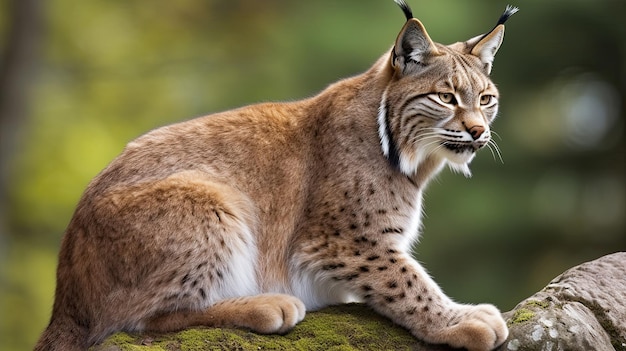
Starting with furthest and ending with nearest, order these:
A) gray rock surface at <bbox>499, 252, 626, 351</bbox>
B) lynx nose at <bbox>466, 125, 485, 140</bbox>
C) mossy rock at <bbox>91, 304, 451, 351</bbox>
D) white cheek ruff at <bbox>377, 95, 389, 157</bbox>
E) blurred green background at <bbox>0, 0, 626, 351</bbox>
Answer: blurred green background at <bbox>0, 0, 626, 351</bbox>
white cheek ruff at <bbox>377, 95, 389, 157</bbox>
lynx nose at <bbox>466, 125, 485, 140</bbox>
mossy rock at <bbox>91, 304, 451, 351</bbox>
gray rock surface at <bbox>499, 252, 626, 351</bbox>

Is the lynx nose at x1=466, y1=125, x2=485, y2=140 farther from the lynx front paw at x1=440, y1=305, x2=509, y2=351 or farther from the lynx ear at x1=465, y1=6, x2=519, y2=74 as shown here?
the lynx front paw at x1=440, y1=305, x2=509, y2=351

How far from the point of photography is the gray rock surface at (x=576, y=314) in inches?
216

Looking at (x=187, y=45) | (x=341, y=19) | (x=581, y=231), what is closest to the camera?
(x=581, y=231)

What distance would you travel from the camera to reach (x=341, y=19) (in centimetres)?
1677

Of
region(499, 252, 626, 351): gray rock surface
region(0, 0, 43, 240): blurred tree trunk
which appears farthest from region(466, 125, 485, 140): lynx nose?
region(0, 0, 43, 240): blurred tree trunk

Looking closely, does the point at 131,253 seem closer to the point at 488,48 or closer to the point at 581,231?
the point at 488,48

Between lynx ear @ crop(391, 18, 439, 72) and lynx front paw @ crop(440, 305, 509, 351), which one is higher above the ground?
lynx ear @ crop(391, 18, 439, 72)

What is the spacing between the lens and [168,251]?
5.79m

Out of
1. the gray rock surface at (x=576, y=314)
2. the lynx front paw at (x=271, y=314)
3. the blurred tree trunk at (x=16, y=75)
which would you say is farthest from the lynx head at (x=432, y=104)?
the blurred tree trunk at (x=16, y=75)

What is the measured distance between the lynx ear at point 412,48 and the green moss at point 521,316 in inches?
60.7

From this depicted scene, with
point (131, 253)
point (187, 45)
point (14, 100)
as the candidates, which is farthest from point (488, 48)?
point (187, 45)

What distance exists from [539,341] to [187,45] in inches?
628

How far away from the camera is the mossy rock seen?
560 cm

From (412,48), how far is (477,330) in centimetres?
169
